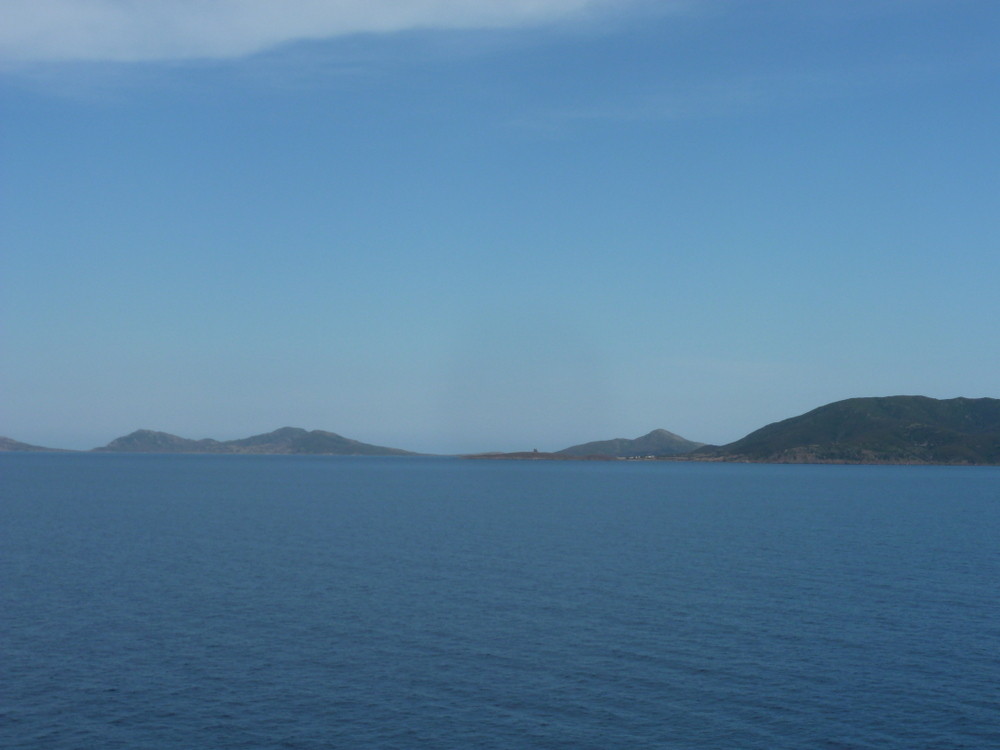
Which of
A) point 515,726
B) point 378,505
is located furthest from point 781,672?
point 378,505

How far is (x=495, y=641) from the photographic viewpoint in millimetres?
50438

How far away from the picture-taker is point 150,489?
198 meters

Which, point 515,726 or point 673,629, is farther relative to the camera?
point 673,629

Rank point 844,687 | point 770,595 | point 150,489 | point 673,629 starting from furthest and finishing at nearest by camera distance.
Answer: point 150,489
point 770,595
point 673,629
point 844,687

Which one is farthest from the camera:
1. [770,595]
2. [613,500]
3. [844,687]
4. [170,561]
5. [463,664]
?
[613,500]

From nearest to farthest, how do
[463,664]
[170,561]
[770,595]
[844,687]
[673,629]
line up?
[844,687]
[463,664]
[673,629]
[770,595]
[170,561]

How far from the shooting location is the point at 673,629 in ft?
175

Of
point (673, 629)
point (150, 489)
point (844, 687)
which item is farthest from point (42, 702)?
point (150, 489)

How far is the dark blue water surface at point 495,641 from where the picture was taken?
123ft

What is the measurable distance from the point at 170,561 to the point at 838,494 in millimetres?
164207

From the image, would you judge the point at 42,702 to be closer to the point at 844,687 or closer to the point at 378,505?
the point at 844,687

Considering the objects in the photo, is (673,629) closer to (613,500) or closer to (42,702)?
(42,702)

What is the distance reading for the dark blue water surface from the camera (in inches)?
1471

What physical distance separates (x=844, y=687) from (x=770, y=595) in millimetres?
22282
